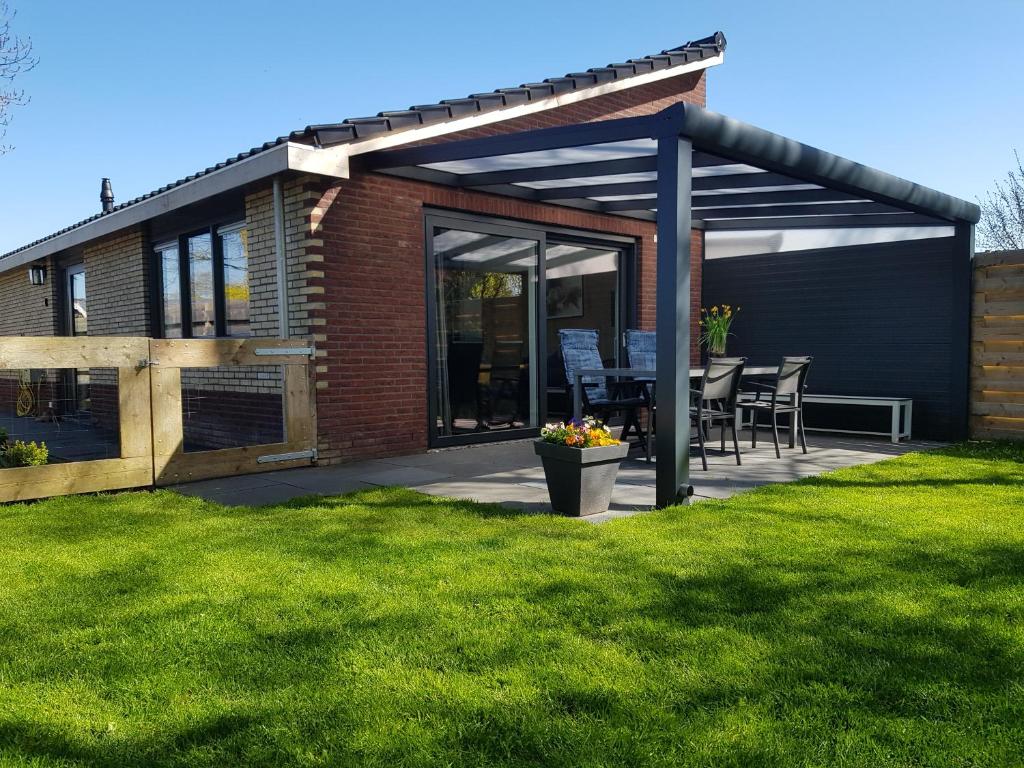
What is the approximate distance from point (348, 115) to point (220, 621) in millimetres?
5031

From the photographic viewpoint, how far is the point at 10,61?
911 centimetres

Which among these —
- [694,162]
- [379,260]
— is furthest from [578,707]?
[379,260]

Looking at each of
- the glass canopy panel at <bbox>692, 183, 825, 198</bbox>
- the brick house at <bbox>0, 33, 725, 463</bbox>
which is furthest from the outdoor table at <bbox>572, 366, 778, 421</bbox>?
the glass canopy panel at <bbox>692, 183, 825, 198</bbox>

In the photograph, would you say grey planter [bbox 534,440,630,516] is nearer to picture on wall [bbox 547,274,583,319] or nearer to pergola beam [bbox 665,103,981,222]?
pergola beam [bbox 665,103,981,222]

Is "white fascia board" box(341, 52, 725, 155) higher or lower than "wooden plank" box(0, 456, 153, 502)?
higher

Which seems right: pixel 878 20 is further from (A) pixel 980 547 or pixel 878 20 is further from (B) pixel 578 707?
(B) pixel 578 707

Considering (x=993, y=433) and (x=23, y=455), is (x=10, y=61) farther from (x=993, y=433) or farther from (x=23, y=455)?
(x=993, y=433)

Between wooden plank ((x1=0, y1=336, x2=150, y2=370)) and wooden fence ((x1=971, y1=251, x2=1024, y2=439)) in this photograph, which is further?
wooden fence ((x1=971, y1=251, x2=1024, y2=439))

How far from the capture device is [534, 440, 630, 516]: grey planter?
14.4 ft

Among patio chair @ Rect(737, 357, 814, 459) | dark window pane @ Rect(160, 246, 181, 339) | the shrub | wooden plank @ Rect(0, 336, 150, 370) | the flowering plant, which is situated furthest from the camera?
dark window pane @ Rect(160, 246, 181, 339)

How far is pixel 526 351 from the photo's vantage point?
8.26 meters

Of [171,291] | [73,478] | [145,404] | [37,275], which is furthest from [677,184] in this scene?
[37,275]

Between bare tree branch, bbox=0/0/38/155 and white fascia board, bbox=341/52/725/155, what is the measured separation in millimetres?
5810

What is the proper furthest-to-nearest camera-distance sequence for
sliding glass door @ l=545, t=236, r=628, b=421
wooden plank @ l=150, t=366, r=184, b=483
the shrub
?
sliding glass door @ l=545, t=236, r=628, b=421
wooden plank @ l=150, t=366, r=184, b=483
the shrub
